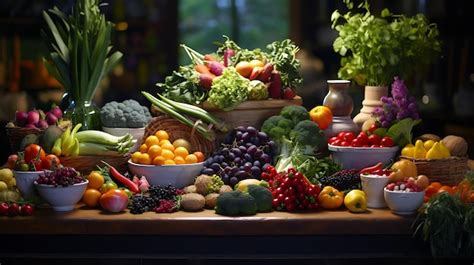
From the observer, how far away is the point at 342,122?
13.3 feet

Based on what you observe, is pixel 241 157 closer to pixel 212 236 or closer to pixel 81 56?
pixel 212 236

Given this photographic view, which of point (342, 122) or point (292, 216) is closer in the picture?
point (292, 216)

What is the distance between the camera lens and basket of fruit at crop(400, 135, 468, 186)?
11.8ft

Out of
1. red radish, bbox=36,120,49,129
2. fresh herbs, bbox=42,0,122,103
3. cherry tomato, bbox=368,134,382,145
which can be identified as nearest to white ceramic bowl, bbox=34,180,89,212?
red radish, bbox=36,120,49,129

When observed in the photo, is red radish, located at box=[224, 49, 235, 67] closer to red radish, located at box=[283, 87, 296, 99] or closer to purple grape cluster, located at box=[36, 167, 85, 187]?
red radish, located at box=[283, 87, 296, 99]

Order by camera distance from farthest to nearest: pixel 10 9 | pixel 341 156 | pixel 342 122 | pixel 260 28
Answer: pixel 260 28 → pixel 10 9 → pixel 342 122 → pixel 341 156

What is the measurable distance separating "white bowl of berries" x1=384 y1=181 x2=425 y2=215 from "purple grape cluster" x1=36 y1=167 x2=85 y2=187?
1316mm

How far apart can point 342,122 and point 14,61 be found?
11.6ft

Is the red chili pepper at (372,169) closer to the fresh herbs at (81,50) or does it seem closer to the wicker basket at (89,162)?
the wicker basket at (89,162)

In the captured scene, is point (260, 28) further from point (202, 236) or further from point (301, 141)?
point (202, 236)

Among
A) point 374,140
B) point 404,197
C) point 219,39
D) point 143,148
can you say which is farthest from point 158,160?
point 219,39

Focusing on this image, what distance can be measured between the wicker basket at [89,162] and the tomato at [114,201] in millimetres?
380

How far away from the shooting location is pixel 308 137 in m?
3.80

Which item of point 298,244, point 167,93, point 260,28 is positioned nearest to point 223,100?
point 167,93
